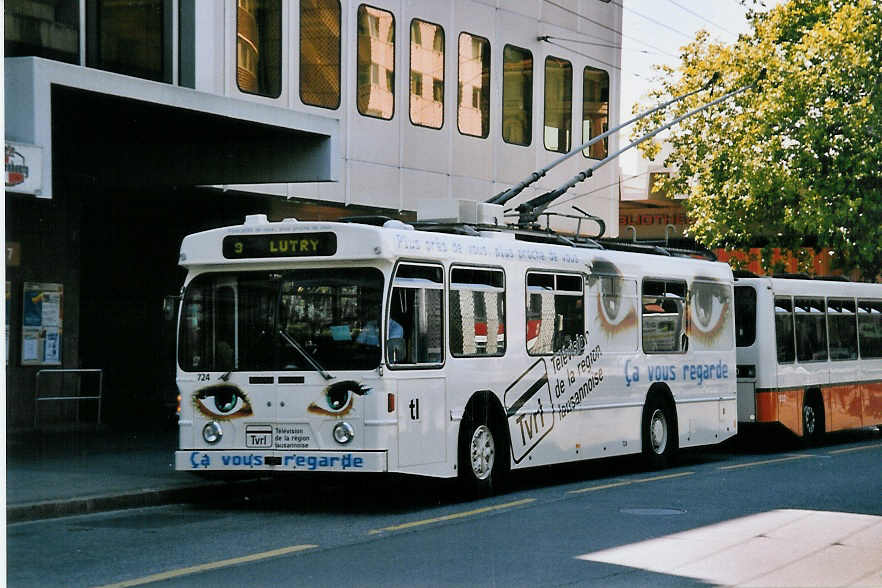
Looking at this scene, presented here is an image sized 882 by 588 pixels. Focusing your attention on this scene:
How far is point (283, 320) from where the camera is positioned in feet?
42.8

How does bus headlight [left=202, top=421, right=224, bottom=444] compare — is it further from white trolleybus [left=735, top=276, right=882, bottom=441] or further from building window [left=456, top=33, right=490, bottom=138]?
building window [left=456, top=33, right=490, bottom=138]

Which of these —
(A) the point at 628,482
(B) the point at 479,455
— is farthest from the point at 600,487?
(B) the point at 479,455

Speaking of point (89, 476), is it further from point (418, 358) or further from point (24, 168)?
point (418, 358)

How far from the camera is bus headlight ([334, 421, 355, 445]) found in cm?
1259

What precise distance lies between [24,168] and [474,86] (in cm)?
1466

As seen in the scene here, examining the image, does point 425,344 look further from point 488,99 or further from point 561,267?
point 488,99

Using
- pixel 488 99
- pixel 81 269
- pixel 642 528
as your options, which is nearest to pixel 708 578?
pixel 642 528

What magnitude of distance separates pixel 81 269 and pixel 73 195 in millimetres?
2620

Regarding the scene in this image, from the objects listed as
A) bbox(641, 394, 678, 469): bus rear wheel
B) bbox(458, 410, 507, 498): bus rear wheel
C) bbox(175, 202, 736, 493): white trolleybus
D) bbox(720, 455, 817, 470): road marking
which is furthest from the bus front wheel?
bbox(458, 410, 507, 498): bus rear wheel

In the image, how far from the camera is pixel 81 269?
2472 cm

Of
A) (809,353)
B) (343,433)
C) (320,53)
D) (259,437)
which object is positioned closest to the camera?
(343,433)

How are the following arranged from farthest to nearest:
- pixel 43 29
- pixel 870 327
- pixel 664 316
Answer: pixel 870 327 → pixel 43 29 → pixel 664 316

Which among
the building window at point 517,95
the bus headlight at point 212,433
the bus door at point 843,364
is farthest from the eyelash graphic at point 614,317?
the building window at point 517,95

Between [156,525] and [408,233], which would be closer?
[156,525]
